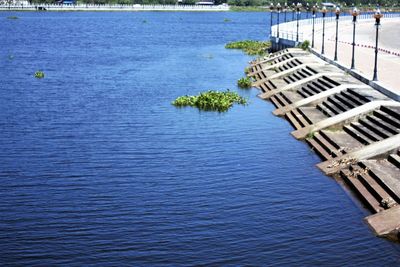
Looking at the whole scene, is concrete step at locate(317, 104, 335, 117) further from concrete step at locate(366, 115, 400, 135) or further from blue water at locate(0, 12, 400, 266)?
concrete step at locate(366, 115, 400, 135)

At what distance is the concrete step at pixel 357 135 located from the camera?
27522 millimetres

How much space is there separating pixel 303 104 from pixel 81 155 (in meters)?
14.3

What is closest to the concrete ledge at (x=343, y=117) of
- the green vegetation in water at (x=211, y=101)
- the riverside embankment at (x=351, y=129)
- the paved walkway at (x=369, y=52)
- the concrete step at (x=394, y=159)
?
the riverside embankment at (x=351, y=129)

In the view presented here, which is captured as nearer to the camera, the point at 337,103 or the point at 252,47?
the point at 337,103

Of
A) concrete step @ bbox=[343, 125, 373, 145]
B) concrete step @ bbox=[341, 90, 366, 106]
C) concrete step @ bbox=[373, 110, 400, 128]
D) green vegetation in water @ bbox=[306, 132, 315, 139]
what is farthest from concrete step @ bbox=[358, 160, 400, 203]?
concrete step @ bbox=[341, 90, 366, 106]

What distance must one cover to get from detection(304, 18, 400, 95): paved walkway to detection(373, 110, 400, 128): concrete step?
2.38m

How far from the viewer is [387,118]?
2808cm

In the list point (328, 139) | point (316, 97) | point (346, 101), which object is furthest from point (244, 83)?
point (328, 139)

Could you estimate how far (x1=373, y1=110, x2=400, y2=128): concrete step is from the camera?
2695cm

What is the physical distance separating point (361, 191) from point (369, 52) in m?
36.1

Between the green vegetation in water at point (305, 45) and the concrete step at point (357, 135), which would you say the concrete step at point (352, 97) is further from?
the green vegetation in water at point (305, 45)

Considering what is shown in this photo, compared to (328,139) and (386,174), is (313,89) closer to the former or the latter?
(328,139)

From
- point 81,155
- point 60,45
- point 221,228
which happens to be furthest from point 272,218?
point 60,45

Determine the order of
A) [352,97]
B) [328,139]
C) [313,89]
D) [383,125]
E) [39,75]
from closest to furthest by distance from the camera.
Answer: [383,125] < [328,139] < [352,97] < [313,89] < [39,75]
